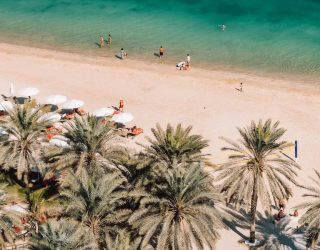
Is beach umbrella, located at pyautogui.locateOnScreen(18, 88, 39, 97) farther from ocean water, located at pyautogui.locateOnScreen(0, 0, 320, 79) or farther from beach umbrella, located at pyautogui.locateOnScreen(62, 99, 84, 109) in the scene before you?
ocean water, located at pyautogui.locateOnScreen(0, 0, 320, 79)

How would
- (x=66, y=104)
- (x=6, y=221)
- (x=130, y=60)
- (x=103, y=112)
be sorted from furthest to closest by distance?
(x=130, y=60)
(x=66, y=104)
(x=103, y=112)
(x=6, y=221)

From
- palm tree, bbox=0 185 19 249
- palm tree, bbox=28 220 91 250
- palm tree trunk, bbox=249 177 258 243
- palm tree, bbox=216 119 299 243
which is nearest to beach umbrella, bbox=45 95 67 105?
palm tree, bbox=0 185 19 249

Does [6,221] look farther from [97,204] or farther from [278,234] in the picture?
[278,234]

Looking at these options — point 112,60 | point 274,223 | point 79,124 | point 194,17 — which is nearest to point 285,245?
point 274,223

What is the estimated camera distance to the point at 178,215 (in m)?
29.4

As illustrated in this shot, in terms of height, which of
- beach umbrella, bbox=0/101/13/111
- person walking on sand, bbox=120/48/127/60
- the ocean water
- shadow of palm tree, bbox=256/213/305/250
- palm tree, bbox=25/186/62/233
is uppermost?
the ocean water

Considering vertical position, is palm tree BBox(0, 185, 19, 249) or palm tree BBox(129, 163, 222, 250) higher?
palm tree BBox(129, 163, 222, 250)

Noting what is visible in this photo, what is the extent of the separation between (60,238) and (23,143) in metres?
11.3

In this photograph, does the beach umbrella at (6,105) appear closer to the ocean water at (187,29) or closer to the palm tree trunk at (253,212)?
the ocean water at (187,29)

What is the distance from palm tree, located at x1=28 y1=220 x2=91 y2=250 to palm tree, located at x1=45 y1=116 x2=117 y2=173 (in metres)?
6.12

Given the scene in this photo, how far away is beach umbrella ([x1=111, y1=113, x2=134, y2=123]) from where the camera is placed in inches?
1843

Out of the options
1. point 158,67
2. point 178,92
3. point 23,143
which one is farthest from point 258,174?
point 158,67

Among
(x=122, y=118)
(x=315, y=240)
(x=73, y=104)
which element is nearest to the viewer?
(x=315, y=240)

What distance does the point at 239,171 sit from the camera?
33219 mm
